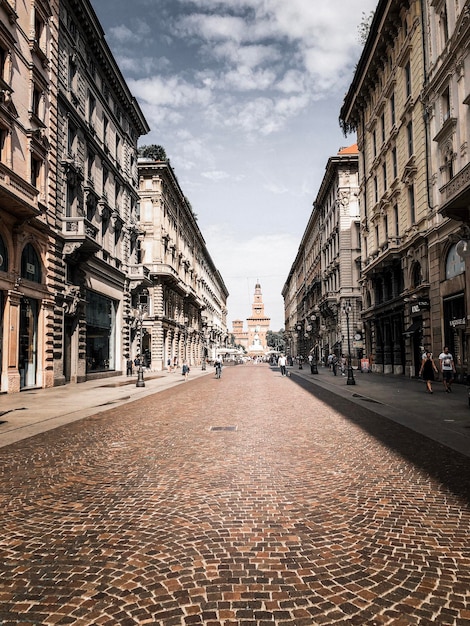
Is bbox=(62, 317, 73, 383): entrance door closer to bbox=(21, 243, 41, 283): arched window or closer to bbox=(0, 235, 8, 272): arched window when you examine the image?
bbox=(21, 243, 41, 283): arched window

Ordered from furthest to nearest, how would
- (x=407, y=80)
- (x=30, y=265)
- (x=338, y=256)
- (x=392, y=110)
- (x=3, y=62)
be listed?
(x=338, y=256), (x=392, y=110), (x=407, y=80), (x=30, y=265), (x=3, y=62)

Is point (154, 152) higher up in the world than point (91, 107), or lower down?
higher up

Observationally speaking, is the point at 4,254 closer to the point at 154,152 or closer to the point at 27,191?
the point at 27,191

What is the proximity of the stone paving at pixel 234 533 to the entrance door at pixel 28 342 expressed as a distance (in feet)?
41.4

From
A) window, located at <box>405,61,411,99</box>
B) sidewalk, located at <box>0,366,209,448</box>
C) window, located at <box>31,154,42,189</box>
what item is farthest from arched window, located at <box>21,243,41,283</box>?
window, located at <box>405,61,411,99</box>

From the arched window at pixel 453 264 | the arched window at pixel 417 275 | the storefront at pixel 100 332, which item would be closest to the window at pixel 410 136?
the arched window at pixel 417 275

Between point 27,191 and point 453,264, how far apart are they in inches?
748

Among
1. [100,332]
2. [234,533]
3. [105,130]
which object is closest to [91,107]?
[105,130]

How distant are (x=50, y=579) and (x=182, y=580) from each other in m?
0.98

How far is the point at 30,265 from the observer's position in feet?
67.9

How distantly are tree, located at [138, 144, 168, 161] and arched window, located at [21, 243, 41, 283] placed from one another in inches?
1367

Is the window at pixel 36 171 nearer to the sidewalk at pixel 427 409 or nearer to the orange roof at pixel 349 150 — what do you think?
the sidewalk at pixel 427 409

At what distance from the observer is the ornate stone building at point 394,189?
25250 millimetres

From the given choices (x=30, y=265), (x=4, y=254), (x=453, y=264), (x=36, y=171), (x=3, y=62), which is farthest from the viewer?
(x=453, y=264)
